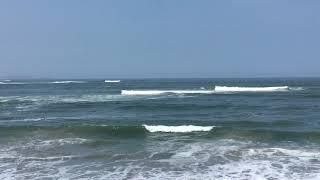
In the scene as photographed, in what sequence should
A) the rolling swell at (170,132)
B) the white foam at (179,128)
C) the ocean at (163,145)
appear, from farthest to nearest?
1. the white foam at (179,128)
2. the rolling swell at (170,132)
3. the ocean at (163,145)

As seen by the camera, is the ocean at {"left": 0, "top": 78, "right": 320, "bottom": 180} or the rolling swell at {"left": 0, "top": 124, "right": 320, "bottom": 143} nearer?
the ocean at {"left": 0, "top": 78, "right": 320, "bottom": 180}

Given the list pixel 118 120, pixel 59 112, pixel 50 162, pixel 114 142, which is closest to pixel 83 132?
pixel 114 142

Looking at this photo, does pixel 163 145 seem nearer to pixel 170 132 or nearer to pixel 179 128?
pixel 170 132

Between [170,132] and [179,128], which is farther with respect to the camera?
[179,128]

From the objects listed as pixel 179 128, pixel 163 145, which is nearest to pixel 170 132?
pixel 179 128

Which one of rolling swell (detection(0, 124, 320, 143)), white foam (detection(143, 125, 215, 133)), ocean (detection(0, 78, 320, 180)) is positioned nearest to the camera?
ocean (detection(0, 78, 320, 180))

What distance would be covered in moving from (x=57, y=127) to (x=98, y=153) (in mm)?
7367

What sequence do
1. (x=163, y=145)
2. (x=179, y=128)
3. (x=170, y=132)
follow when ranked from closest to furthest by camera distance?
(x=163, y=145)
(x=170, y=132)
(x=179, y=128)

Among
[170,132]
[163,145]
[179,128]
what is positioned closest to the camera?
[163,145]

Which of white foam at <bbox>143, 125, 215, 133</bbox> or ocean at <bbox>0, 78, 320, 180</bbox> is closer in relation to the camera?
ocean at <bbox>0, 78, 320, 180</bbox>

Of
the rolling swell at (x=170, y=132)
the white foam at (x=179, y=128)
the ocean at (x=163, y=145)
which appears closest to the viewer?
the ocean at (x=163, y=145)

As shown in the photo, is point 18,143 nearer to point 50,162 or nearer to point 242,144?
point 50,162

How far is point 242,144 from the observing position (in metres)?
16.0

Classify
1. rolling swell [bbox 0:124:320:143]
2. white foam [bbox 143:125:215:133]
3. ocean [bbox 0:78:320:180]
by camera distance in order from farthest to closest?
white foam [bbox 143:125:215:133] < rolling swell [bbox 0:124:320:143] < ocean [bbox 0:78:320:180]
